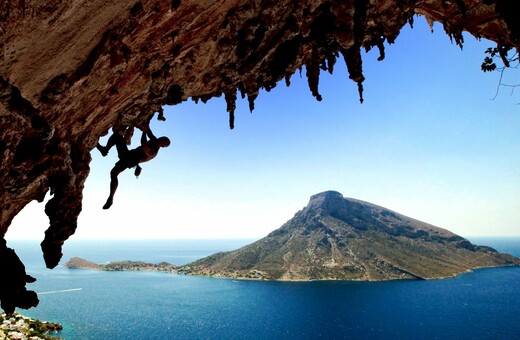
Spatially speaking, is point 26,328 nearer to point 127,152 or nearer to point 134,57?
point 127,152

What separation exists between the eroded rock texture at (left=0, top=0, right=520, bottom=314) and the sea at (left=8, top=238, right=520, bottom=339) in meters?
95.0

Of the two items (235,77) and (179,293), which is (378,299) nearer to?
(179,293)

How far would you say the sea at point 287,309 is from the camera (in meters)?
94.2

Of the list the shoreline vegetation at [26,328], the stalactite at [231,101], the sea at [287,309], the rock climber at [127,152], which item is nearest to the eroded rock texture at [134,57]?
the stalactite at [231,101]

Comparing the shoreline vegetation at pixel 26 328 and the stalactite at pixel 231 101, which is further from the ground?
the stalactite at pixel 231 101

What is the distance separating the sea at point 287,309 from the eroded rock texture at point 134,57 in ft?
312

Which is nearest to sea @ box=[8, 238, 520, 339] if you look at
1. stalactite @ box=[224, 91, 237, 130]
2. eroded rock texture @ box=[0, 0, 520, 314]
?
stalactite @ box=[224, 91, 237, 130]

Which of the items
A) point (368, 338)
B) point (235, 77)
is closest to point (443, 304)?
point (368, 338)

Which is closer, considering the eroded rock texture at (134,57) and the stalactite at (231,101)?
the eroded rock texture at (134,57)

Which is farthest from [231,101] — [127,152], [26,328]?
[26,328]

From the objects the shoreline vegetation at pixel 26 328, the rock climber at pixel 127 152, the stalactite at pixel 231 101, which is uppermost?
the stalactite at pixel 231 101

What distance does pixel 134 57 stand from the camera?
10430mm

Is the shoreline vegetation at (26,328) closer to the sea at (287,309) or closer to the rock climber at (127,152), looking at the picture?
the sea at (287,309)

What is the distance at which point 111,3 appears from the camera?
7590 mm
